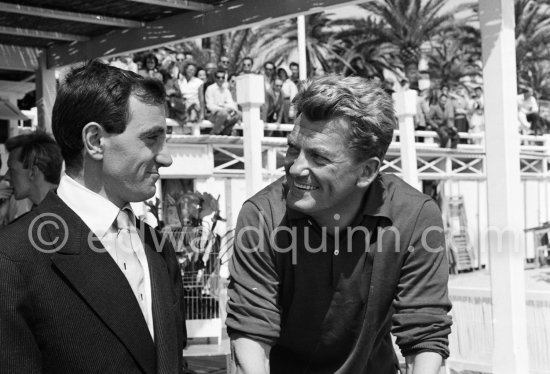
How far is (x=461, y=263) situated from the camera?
22.3 m

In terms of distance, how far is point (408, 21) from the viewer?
30766 millimetres

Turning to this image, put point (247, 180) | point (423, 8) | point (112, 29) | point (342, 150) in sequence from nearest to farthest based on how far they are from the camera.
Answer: point (342, 150), point (112, 29), point (247, 180), point (423, 8)

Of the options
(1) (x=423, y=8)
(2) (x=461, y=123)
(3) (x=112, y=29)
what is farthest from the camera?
(1) (x=423, y=8)

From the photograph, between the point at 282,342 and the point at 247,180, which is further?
the point at 247,180

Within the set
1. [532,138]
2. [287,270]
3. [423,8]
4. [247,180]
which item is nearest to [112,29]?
[247,180]

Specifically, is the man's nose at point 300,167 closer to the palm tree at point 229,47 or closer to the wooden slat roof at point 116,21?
the wooden slat roof at point 116,21

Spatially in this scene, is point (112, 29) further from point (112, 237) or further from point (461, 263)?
point (461, 263)

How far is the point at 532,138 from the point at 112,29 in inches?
765

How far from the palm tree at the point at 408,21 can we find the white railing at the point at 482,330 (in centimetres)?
2460

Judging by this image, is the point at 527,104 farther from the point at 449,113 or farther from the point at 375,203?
the point at 375,203

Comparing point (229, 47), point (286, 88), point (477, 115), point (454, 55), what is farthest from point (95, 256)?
point (454, 55)

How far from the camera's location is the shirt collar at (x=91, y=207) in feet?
7.19

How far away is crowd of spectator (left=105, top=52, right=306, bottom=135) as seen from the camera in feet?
48.3

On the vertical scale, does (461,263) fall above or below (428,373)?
below
